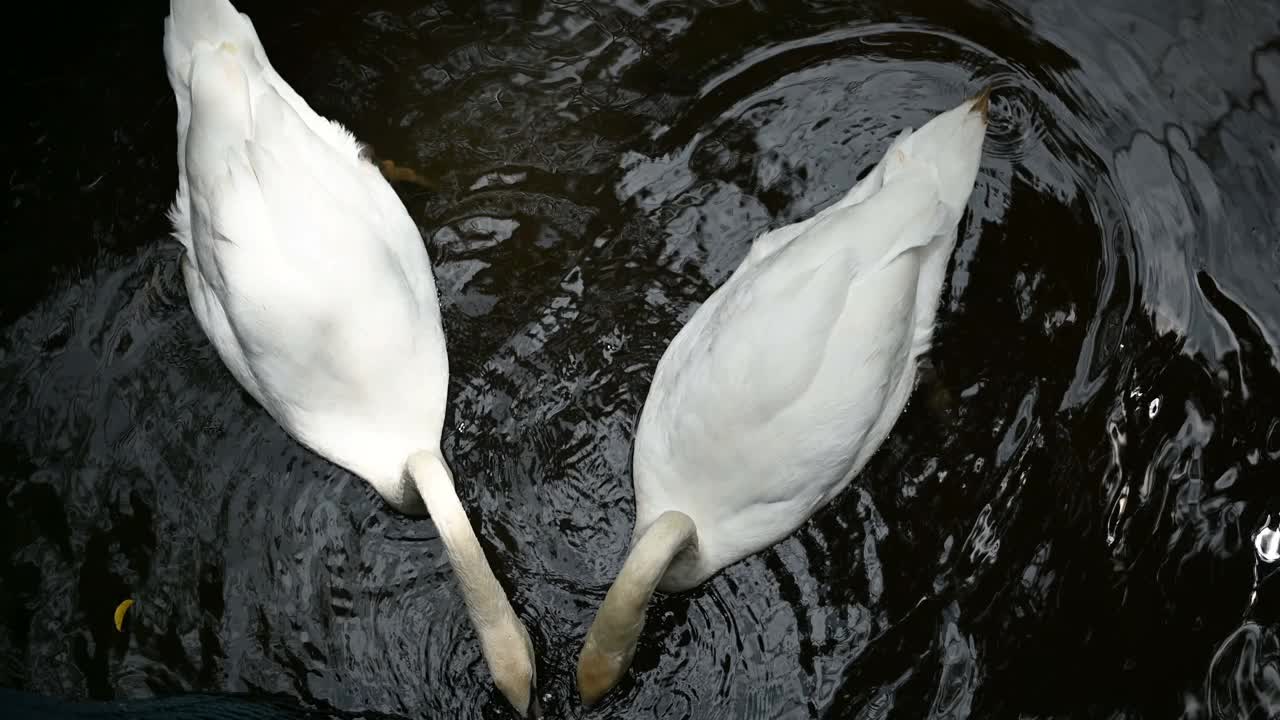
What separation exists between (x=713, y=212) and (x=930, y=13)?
1179 millimetres

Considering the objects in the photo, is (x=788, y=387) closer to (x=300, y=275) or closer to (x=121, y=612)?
(x=300, y=275)

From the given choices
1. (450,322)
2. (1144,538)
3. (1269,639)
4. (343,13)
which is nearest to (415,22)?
(343,13)

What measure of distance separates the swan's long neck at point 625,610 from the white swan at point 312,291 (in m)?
0.18

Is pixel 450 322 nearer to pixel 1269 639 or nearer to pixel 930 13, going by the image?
pixel 930 13

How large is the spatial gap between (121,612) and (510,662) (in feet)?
4.98

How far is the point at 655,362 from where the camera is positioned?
380cm

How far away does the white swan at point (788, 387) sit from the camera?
2.98 meters

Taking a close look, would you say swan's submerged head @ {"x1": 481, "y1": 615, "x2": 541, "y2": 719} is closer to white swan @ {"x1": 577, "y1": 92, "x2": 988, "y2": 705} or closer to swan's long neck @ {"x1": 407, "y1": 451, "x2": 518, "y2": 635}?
swan's long neck @ {"x1": 407, "y1": 451, "x2": 518, "y2": 635}

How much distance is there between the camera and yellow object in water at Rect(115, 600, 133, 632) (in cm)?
353

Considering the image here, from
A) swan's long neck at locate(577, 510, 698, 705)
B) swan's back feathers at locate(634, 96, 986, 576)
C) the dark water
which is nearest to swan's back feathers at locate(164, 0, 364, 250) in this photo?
the dark water

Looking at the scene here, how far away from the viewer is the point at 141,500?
12.1 ft

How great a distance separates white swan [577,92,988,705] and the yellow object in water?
63.3 inches

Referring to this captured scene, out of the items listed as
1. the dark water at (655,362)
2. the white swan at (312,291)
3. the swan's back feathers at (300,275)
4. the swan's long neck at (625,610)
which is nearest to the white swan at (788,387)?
the swan's long neck at (625,610)

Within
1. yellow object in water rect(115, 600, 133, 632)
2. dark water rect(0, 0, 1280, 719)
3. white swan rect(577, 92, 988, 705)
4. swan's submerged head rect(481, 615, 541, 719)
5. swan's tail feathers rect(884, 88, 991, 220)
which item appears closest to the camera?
swan's submerged head rect(481, 615, 541, 719)
